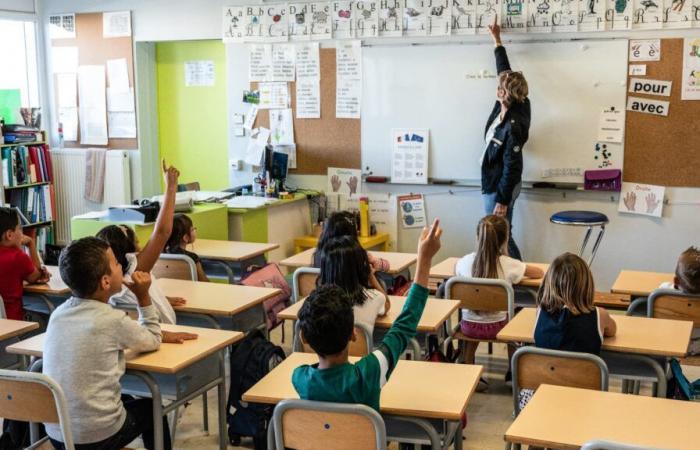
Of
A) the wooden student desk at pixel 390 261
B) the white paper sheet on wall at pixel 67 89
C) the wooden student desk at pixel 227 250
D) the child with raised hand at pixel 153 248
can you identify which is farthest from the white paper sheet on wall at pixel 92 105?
the child with raised hand at pixel 153 248

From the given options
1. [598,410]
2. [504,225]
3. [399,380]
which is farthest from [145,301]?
[504,225]

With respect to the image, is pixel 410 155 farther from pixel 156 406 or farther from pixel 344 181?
pixel 156 406

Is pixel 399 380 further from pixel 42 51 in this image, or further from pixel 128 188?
pixel 42 51

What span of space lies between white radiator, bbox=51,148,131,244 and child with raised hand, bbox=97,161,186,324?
179 inches

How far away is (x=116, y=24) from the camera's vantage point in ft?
26.7

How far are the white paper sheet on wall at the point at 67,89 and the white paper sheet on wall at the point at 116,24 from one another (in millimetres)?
592

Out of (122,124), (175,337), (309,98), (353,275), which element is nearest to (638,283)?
(353,275)

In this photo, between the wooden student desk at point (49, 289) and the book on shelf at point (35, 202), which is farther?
the book on shelf at point (35, 202)

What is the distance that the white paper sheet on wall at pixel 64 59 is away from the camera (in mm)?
8430

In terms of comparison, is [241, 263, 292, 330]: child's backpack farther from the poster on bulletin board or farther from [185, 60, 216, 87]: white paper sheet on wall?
[185, 60, 216, 87]: white paper sheet on wall

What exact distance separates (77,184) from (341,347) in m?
6.67

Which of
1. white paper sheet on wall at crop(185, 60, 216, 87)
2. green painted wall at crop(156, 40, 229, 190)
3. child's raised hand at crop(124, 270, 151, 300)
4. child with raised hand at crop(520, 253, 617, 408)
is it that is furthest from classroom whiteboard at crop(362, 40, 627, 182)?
child's raised hand at crop(124, 270, 151, 300)

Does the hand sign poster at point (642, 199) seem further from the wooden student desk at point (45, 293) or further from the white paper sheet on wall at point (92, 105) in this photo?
the white paper sheet on wall at point (92, 105)

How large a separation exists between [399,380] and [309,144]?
482 centimetres
